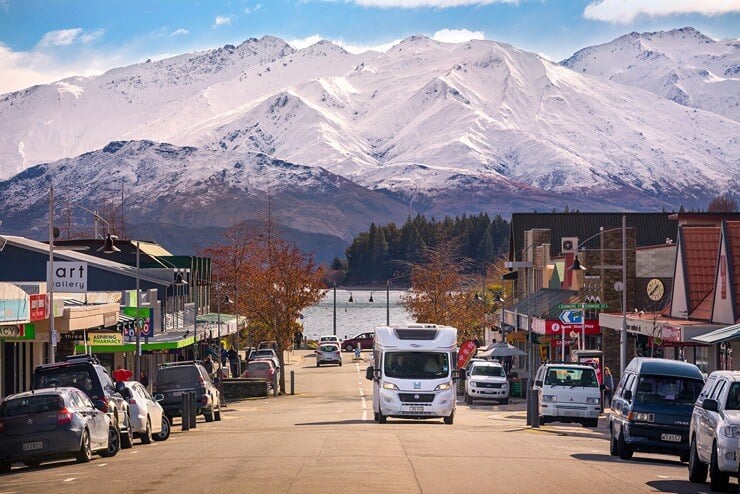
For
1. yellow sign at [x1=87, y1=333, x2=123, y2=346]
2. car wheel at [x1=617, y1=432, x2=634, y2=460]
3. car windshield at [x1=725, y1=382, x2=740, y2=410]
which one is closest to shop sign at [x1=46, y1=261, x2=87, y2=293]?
yellow sign at [x1=87, y1=333, x2=123, y2=346]

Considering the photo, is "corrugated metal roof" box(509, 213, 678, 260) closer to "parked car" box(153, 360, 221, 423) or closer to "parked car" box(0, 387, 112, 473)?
"parked car" box(153, 360, 221, 423)

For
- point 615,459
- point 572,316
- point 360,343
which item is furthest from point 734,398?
point 360,343

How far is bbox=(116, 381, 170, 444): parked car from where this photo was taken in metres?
34.9

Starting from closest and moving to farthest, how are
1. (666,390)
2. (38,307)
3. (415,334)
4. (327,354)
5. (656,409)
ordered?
Result: (656,409)
(666,390)
(415,334)
(38,307)
(327,354)

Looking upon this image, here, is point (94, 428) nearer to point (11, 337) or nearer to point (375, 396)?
point (375, 396)

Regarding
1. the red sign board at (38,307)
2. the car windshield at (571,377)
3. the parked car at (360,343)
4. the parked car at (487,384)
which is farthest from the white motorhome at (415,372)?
the parked car at (360,343)

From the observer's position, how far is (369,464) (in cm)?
2592

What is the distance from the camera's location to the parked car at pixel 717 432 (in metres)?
22.5

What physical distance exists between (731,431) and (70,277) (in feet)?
114

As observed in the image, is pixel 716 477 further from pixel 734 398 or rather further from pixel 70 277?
pixel 70 277

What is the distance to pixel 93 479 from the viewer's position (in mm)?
25094

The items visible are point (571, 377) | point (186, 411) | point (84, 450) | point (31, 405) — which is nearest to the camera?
point (31, 405)

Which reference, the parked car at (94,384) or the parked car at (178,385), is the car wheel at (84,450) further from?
the parked car at (178,385)

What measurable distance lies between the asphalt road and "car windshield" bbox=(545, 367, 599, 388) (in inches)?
56.4
